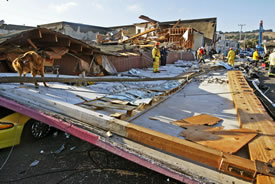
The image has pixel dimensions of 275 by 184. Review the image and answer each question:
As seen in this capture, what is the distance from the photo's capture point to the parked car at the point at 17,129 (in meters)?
3.16

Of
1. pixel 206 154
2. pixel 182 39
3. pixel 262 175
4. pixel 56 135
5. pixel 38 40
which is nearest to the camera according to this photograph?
pixel 262 175

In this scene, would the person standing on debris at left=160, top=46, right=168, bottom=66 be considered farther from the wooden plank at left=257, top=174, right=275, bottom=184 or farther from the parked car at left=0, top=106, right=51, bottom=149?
the wooden plank at left=257, top=174, right=275, bottom=184

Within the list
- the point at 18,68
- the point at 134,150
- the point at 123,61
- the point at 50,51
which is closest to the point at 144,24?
the point at 123,61

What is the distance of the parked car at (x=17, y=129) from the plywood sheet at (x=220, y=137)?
3083 millimetres

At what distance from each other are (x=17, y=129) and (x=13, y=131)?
74 millimetres

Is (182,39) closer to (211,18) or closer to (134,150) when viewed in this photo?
(211,18)

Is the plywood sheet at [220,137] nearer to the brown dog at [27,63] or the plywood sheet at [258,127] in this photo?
the plywood sheet at [258,127]

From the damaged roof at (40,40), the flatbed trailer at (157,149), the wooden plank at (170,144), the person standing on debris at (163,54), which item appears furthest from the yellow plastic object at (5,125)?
the person standing on debris at (163,54)

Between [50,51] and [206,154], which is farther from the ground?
[50,51]

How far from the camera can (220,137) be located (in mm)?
1960

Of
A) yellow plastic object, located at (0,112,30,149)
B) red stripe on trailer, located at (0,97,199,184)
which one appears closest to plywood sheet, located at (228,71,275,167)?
red stripe on trailer, located at (0,97,199,184)

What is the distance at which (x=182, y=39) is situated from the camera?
875 inches

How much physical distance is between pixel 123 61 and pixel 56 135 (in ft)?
22.8

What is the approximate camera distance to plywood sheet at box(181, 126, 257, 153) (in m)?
1.73
